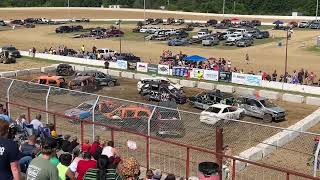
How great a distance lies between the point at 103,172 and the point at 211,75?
3409 cm

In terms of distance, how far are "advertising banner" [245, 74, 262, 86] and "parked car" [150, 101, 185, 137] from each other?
72.6 ft

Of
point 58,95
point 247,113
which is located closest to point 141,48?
point 247,113

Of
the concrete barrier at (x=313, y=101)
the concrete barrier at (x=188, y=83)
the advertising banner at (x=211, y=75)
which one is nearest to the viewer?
the concrete barrier at (x=313, y=101)

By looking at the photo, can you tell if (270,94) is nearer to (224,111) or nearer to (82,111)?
(224,111)

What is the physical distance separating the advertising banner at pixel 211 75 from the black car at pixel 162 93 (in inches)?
351

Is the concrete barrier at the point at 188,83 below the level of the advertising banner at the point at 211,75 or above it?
below

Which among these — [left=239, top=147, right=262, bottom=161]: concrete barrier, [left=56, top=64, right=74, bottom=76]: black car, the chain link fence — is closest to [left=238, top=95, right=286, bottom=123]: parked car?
the chain link fence

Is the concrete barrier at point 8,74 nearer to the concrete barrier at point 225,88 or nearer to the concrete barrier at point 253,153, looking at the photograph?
the concrete barrier at point 225,88

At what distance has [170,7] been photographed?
465 ft

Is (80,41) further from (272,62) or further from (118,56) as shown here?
(272,62)

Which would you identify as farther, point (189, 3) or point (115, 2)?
point (115, 2)

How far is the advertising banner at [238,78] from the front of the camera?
3980 cm

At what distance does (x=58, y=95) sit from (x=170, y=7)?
403 feet

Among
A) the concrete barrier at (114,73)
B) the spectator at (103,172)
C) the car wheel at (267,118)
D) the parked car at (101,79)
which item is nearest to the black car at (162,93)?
the parked car at (101,79)
